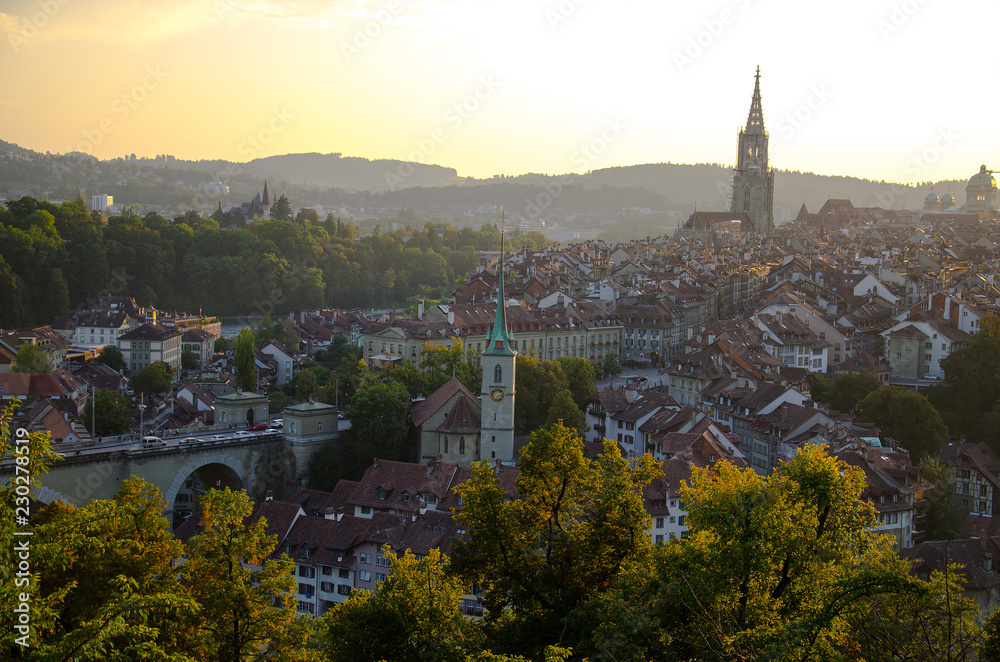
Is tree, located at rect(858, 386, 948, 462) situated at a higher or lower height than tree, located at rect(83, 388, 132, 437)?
higher

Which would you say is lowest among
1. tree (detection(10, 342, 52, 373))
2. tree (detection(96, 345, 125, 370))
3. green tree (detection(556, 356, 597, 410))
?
tree (detection(96, 345, 125, 370))

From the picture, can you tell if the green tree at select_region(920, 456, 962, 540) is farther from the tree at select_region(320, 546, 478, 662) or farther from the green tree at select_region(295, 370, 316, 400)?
the green tree at select_region(295, 370, 316, 400)

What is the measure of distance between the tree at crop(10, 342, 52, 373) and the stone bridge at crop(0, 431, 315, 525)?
21169 millimetres

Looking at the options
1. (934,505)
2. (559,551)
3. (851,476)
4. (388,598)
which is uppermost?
(851,476)

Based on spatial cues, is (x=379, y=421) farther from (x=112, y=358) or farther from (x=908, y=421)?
(x=112, y=358)

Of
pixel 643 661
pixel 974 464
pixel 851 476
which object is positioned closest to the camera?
pixel 643 661

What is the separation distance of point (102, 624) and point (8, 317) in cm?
7199

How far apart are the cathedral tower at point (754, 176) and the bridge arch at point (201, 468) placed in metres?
84.0

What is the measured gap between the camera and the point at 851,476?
14727mm

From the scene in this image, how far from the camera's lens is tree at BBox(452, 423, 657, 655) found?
1531cm

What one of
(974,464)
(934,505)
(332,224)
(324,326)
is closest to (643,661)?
(934,505)

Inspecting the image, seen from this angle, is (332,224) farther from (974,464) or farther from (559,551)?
(559,551)

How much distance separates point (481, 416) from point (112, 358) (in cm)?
3308

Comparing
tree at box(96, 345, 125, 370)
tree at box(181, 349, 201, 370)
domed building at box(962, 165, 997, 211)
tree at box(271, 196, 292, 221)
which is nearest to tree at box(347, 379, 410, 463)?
tree at box(96, 345, 125, 370)
